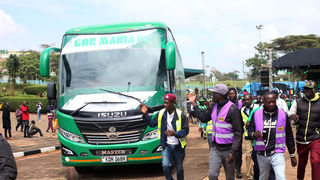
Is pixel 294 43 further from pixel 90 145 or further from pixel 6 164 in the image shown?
pixel 6 164

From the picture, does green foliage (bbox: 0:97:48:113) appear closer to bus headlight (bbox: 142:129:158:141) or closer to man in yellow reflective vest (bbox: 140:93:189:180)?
bus headlight (bbox: 142:129:158:141)

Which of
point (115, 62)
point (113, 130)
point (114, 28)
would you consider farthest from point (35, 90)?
point (113, 130)

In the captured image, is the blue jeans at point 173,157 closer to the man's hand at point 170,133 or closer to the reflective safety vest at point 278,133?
the man's hand at point 170,133

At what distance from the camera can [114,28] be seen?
901 cm

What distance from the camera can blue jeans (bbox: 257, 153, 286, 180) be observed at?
5.22 m

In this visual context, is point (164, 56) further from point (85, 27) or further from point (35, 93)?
point (35, 93)

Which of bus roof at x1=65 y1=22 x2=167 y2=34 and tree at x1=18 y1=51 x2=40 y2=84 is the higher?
tree at x1=18 y1=51 x2=40 y2=84

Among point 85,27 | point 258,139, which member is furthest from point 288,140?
point 85,27

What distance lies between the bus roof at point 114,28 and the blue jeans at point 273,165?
4475 millimetres

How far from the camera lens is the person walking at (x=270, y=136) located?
5.33 metres

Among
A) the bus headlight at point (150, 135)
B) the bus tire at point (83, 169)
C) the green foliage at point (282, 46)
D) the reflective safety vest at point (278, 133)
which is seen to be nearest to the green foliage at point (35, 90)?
the green foliage at point (282, 46)

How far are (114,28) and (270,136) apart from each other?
4832mm

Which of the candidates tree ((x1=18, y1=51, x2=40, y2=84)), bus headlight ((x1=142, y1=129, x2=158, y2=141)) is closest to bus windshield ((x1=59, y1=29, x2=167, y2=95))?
bus headlight ((x1=142, y1=129, x2=158, y2=141))

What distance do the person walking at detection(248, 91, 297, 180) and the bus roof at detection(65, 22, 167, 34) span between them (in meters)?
4.17
